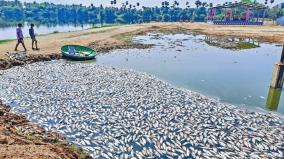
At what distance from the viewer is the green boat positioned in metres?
28.7

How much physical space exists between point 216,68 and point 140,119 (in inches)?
642

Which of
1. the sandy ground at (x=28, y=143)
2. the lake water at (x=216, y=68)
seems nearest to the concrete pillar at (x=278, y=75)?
the lake water at (x=216, y=68)

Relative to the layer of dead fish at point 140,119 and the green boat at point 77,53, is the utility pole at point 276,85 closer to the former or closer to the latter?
the layer of dead fish at point 140,119

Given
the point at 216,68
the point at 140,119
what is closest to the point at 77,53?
the point at 216,68

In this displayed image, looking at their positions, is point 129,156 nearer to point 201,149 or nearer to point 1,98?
point 201,149

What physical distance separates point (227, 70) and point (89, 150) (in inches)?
770

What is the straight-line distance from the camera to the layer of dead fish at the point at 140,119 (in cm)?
1059

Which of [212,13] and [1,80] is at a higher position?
[212,13]

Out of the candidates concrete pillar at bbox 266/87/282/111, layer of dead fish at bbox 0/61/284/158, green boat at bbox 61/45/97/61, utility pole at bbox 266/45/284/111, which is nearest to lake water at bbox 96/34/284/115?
concrete pillar at bbox 266/87/282/111

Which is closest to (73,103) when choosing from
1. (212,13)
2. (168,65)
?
(168,65)

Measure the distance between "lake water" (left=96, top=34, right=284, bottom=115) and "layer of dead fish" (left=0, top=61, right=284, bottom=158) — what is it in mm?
2731

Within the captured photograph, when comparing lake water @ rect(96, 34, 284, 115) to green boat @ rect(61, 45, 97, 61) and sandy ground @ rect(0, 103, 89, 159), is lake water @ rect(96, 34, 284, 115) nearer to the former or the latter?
green boat @ rect(61, 45, 97, 61)

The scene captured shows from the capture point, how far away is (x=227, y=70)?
86.6 ft

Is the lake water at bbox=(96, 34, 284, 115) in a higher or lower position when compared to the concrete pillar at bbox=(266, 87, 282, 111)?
higher
